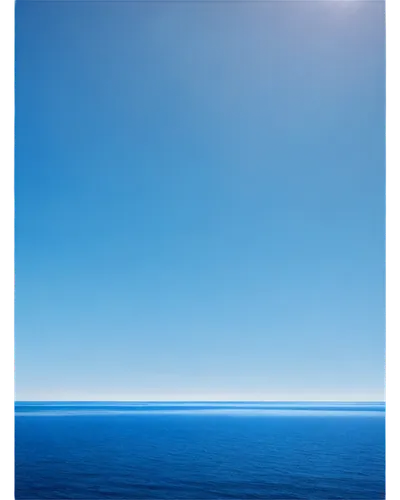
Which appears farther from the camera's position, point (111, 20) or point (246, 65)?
point (246, 65)

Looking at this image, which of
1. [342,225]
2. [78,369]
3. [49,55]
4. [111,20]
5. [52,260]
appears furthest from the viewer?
[342,225]

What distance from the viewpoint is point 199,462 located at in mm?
13633

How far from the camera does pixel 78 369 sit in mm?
20062

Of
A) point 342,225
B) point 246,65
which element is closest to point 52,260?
point 246,65

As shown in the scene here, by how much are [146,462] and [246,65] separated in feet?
37.3

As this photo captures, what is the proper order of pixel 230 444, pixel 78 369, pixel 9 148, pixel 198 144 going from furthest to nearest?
pixel 78 369, pixel 230 444, pixel 198 144, pixel 9 148

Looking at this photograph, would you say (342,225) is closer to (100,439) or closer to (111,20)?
(100,439)

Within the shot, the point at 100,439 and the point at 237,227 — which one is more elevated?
the point at 237,227

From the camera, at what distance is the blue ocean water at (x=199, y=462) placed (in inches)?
360

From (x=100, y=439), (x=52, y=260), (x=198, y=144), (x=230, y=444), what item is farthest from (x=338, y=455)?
(x=52, y=260)

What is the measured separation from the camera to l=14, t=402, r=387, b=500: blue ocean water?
9.16 metres

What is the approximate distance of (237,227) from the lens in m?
25.2

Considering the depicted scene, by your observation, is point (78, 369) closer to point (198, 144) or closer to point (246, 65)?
point (198, 144)

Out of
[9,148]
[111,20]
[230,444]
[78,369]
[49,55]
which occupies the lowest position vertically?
[230,444]
